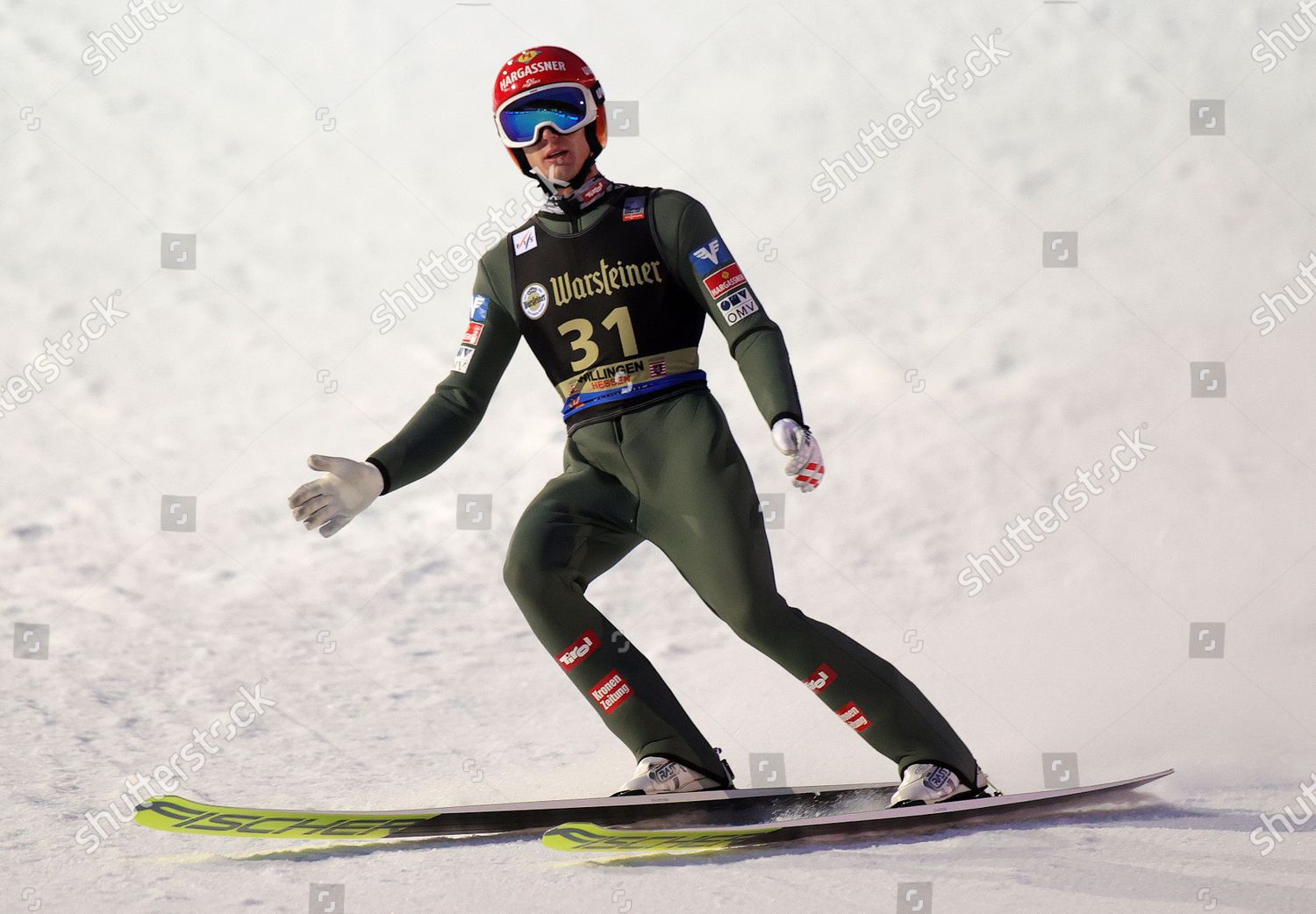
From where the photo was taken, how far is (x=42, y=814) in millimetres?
5035

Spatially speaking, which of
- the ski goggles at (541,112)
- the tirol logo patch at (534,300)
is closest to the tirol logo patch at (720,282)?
the tirol logo patch at (534,300)

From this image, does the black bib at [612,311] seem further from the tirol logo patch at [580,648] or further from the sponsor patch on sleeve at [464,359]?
the tirol logo patch at [580,648]

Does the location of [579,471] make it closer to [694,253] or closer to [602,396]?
[602,396]

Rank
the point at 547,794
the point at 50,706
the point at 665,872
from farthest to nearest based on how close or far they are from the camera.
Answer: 1. the point at 50,706
2. the point at 547,794
3. the point at 665,872

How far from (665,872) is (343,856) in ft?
3.40

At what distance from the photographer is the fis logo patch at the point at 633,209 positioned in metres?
4.23

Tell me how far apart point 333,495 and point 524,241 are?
40.1 inches

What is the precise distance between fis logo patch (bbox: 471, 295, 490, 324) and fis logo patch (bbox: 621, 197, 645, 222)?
0.57 m

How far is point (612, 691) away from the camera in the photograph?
4.36m

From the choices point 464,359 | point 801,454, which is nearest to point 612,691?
point 801,454

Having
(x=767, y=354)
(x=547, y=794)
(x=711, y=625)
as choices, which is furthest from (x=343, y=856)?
(x=711, y=625)

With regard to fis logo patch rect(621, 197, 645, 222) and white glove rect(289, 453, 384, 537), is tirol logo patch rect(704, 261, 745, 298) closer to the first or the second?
fis logo patch rect(621, 197, 645, 222)

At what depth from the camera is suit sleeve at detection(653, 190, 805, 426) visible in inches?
161

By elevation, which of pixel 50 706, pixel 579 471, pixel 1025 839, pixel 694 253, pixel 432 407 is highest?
pixel 694 253
